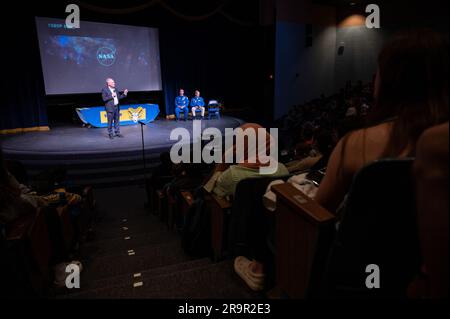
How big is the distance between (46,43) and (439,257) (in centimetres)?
944

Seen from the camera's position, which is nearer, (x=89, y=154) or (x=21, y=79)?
(x=89, y=154)

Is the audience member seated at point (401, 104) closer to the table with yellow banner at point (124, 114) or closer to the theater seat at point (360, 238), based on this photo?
the theater seat at point (360, 238)

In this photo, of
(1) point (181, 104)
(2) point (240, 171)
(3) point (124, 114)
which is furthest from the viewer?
(1) point (181, 104)

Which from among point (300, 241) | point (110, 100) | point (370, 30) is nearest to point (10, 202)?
point (300, 241)

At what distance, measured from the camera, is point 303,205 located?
1.21 metres

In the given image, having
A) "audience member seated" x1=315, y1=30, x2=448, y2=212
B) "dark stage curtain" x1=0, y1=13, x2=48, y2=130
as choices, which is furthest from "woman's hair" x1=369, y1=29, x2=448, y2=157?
"dark stage curtain" x1=0, y1=13, x2=48, y2=130

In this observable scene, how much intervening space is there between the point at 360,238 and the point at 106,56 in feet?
30.4

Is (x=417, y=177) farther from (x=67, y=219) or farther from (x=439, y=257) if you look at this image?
(x=67, y=219)

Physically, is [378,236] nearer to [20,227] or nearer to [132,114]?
[20,227]

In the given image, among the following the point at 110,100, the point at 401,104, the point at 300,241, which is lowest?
the point at 300,241

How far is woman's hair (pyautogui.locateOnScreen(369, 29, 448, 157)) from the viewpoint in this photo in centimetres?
95

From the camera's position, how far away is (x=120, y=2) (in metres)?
8.52

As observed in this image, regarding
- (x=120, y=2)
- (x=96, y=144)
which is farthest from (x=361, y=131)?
(x=120, y=2)

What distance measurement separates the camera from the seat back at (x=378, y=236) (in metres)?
0.96
